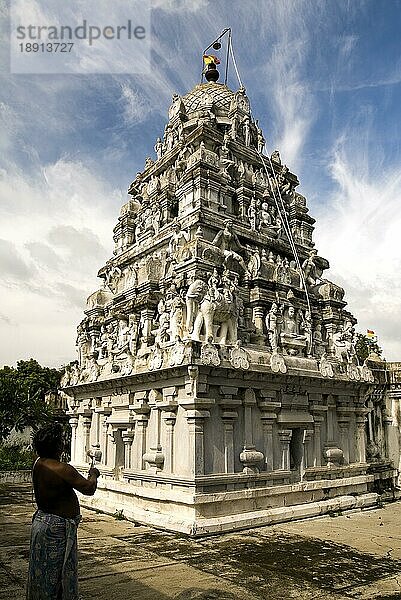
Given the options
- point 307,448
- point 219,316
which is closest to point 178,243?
point 219,316

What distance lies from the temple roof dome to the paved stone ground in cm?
1927

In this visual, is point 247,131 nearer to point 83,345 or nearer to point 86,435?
point 83,345

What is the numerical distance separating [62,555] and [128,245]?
65.5ft

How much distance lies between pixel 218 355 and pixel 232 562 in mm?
5425

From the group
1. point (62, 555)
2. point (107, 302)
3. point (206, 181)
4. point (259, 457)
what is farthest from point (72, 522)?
point (107, 302)

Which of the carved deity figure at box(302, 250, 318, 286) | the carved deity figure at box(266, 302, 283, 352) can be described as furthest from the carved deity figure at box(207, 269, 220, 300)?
the carved deity figure at box(302, 250, 318, 286)

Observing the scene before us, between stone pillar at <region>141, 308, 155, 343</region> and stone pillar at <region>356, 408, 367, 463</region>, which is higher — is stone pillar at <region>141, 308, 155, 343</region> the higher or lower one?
the higher one

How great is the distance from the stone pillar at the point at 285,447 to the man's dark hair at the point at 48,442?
11.2 meters

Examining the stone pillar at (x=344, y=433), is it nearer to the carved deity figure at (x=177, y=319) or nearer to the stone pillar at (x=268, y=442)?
the stone pillar at (x=268, y=442)

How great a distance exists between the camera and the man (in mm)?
5641

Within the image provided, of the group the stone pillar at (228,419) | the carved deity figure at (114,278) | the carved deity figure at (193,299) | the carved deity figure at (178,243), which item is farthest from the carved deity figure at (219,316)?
the carved deity figure at (114,278)

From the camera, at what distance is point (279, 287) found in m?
19.8

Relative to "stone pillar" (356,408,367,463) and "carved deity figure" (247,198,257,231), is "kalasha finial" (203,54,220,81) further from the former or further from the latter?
"stone pillar" (356,408,367,463)

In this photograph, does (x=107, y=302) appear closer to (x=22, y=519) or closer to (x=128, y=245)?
(x=128, y=245)
